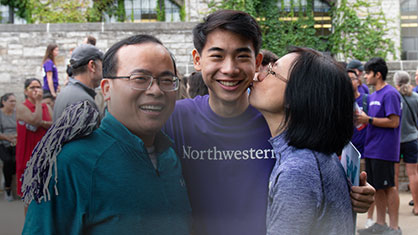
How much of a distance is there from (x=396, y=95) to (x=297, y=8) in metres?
4.57

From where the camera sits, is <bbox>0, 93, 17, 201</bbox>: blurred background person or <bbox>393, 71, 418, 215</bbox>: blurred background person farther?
<bbox>393, 71, 418, 215</bbox>: blurred background person

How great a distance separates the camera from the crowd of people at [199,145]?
64 centimetres

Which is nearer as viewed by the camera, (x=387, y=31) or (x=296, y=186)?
(x=296, y=186)

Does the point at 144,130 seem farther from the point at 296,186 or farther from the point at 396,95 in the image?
the point at 396,95

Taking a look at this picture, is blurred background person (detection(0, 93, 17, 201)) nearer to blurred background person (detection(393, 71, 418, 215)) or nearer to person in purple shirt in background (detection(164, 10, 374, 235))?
person in purple shirt in background (detection(164, 10, 374, 235))

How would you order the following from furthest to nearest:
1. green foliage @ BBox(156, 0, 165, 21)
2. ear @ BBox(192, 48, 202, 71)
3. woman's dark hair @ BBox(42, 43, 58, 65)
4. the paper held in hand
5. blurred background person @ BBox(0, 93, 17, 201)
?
green foliage @ BBox(156, 0, 165, 21) → woman's dark hair @ BBox(42, 43, 58, 65) → blurred background person @ BBox(0, 93, 17, 201) → ear @ BBox(192, 48, 202, 71) → the paper held in hand

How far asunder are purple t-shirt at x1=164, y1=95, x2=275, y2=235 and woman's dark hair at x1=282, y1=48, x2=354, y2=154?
0.12m

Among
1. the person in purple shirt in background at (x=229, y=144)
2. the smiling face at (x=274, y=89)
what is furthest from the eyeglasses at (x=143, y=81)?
the smiling face at (x=274, y=89)

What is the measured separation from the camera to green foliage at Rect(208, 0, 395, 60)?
22.4ft

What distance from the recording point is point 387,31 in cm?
707

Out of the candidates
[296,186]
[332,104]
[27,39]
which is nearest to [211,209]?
[296,186]

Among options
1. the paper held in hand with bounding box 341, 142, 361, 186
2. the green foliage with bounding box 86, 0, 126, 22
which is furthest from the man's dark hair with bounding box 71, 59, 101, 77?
the green foliage with bounding box 86, 0, 126, 22

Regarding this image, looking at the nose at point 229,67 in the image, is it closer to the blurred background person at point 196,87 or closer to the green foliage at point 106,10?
the blurred background person at point 196,87

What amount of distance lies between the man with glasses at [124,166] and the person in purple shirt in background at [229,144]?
0.13 meters
